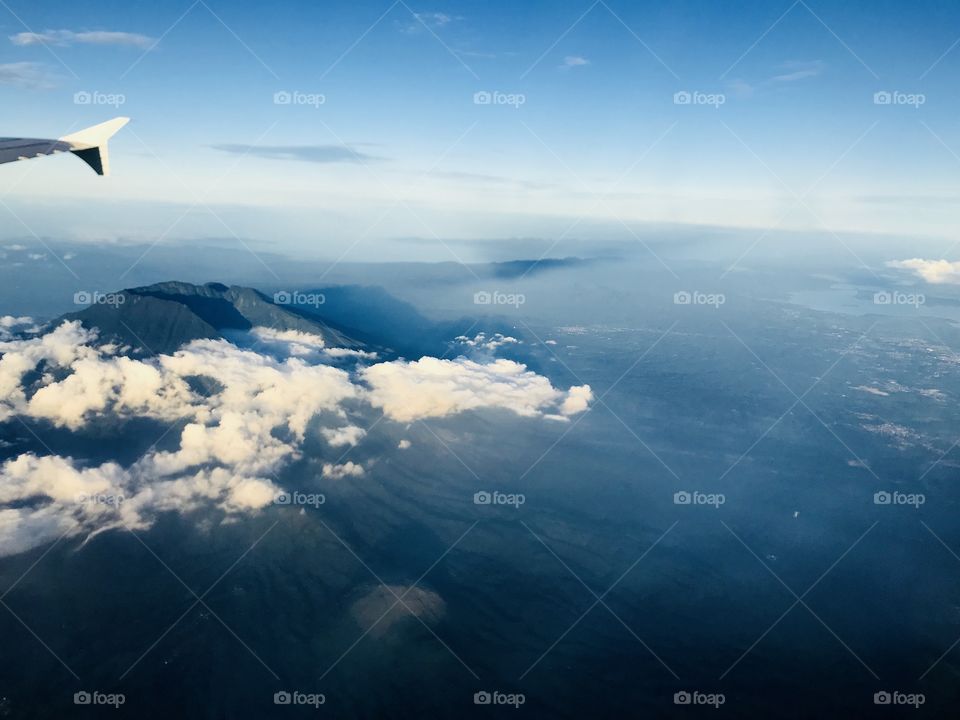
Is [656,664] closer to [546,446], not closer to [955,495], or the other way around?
[546,446]

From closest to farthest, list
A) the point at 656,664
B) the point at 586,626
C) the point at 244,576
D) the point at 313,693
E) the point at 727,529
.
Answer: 1. the point at 313,693
2. the point at 656,664
3. the point at 586,626
4. the point at 244,576
5. the point at 727,529

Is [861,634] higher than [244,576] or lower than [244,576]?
lower

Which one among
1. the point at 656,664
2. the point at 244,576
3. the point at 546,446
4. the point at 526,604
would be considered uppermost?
the point at 546,446

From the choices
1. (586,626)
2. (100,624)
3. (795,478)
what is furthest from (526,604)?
(795,478)

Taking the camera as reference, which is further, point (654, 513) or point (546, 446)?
point (546, 446)

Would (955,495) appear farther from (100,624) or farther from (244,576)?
(100,624)

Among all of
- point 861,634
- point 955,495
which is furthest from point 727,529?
point 955,495

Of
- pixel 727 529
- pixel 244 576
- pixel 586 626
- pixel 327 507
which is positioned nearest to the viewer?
pixel 586 626
